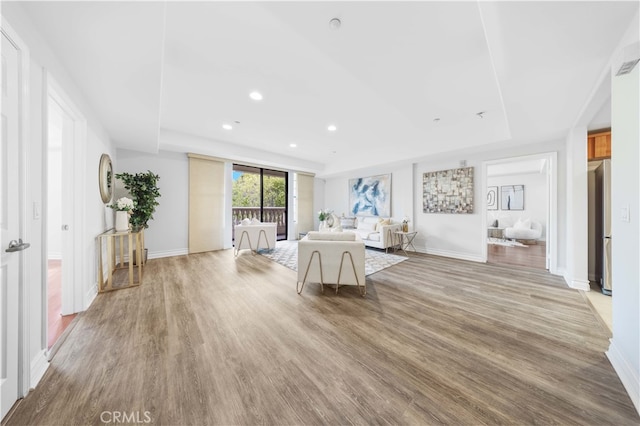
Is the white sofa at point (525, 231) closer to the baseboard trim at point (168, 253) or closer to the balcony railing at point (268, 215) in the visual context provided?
the balcony railing at point (268, 215)

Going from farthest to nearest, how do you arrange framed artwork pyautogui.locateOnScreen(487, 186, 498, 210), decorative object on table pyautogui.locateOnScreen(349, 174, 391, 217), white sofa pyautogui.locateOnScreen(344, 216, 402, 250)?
framed artwork pyautogui.locateOnScreen(487, 186, 498, 210)
decorative object on table pyautogui.locateOnScreen(349, 174, 391, 217)
white sofa pyautogui.locateOnScreen(344, 216, 402, 250)

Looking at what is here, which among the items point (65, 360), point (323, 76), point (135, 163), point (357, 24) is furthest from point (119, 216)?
point (357, 24)

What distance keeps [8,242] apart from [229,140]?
4132 mm

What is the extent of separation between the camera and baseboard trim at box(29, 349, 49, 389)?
1.35m

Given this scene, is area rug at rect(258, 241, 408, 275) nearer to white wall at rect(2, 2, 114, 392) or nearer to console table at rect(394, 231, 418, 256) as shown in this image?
console table at rect(394, 231, 418, 256)

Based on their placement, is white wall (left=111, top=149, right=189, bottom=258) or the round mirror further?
white wall (left=111, top=149, right=189, bottom=258)

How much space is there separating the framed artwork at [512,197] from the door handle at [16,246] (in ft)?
33.7

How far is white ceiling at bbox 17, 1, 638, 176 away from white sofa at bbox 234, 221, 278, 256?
2.24m

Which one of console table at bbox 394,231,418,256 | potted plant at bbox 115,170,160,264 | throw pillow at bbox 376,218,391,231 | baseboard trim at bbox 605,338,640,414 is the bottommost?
baseboard trim at bbox 605,338,640,414

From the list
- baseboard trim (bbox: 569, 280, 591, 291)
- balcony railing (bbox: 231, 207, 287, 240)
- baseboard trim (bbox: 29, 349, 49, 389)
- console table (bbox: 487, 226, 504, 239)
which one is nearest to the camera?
baseboard trim (bbox: 29, 349, 49, 389)

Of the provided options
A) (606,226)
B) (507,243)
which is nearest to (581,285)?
(606,226)

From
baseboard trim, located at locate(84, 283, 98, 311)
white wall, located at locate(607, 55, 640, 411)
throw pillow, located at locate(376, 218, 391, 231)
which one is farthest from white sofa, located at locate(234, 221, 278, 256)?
white wall, located at locate(607, 55, 640, 411)

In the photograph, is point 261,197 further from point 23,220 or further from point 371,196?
point 23,220

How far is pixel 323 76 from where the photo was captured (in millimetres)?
2506
